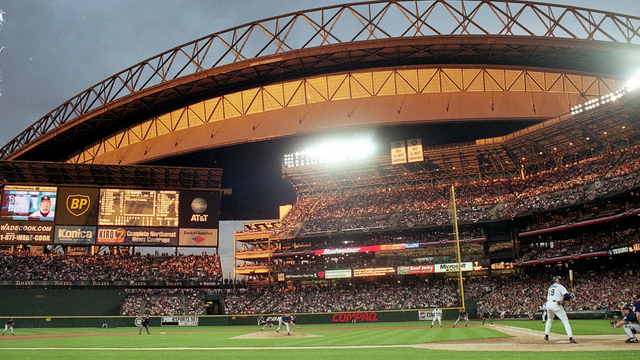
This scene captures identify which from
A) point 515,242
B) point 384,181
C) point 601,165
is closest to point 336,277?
point 384,181

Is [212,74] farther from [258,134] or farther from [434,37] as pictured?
[434,37]

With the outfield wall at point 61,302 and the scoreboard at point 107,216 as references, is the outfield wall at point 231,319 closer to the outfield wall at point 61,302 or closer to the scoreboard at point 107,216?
the outfield wall at point 61,302

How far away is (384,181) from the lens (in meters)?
67.2

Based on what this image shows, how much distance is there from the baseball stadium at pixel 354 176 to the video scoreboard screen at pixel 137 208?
25 cm

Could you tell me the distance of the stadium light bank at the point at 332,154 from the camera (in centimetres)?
5750

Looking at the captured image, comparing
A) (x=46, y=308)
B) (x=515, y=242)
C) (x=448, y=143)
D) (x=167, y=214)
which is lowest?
(x=46, y=308)

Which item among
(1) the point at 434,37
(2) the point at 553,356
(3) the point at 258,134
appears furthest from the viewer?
(3) the point at 258,134

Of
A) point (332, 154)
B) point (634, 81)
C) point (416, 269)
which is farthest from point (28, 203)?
point (634, 81)

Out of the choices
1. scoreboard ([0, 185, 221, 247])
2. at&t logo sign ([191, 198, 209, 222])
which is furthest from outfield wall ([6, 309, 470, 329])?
at&t logo sign ([191, 198, 209, 222])

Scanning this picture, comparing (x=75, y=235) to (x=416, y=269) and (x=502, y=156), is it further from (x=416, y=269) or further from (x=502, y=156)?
(x=502, y=156)

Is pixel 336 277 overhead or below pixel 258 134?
below

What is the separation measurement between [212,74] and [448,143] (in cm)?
2956

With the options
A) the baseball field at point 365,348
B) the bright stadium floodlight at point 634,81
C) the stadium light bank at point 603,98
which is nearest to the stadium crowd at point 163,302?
the baseball field at point 365,348

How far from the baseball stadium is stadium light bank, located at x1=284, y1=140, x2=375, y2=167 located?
270 millimetres
